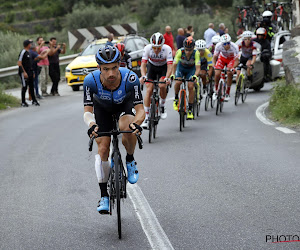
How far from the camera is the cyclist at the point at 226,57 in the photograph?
54.5 ft

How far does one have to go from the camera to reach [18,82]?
27.8 metres

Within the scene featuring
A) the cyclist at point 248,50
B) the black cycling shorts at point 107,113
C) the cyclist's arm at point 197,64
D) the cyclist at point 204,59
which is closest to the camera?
the black cycling shorts at point 107,113

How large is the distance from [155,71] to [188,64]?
96 centimetres

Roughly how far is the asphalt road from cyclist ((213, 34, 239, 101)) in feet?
7.46

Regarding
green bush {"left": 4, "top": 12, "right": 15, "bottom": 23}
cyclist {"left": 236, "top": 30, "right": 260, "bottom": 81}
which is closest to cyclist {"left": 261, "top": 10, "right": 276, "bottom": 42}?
cyclist {"left": 236, "top": 30, "right": 260, "bottom": 81}

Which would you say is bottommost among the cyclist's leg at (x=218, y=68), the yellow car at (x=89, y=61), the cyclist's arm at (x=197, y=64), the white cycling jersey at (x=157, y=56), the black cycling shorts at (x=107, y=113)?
the yellow car at (x=89, y=61)

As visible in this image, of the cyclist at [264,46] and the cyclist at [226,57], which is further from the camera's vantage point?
the cyclist at [264,46]

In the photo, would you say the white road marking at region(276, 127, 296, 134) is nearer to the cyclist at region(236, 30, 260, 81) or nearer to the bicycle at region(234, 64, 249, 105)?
the bicycle at region(234, 64, 249, 105)

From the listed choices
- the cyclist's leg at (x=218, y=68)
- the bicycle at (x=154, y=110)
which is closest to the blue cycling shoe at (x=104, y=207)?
the bicycle at (x=154, y=110)

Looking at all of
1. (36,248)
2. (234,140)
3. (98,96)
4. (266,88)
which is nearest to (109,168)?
(98,96)

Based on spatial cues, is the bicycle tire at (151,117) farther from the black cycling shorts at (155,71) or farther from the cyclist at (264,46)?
the cyclist at (264,46)

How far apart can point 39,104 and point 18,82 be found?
741 cm

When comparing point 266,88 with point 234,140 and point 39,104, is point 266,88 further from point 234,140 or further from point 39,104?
point 234,140

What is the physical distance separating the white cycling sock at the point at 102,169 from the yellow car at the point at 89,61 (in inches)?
674
